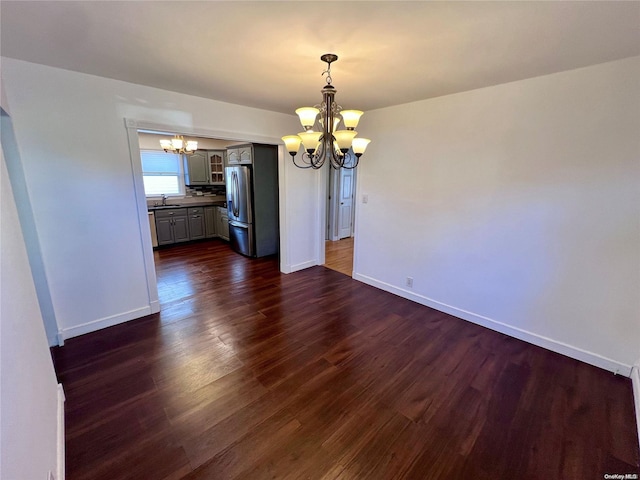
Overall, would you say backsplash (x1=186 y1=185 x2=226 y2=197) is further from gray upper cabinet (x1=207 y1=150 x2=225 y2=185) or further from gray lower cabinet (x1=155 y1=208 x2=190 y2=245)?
gray lower cabinet (x1=155 y1=208 x2=190 y2=245)

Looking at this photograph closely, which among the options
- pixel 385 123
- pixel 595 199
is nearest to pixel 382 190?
pixel 385 123

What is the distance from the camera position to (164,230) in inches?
219

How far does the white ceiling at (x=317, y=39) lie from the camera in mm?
1400

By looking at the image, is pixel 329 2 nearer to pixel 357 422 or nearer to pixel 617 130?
pixel 617 130

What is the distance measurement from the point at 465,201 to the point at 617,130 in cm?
116

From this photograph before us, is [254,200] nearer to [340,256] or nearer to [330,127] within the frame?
[340,256]

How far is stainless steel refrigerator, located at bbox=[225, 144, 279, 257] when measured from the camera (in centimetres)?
471

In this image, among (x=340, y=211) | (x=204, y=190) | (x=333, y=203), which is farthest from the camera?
(x=204, y=190)

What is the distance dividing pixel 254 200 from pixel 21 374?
12.8 ft

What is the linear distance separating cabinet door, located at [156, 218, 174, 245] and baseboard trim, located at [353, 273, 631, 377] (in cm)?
442

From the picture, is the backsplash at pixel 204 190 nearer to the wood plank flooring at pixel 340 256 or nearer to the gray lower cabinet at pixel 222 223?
the gray lower cabinet at pixel 222 223

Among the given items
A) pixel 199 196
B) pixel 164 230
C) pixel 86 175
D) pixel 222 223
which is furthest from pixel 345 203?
pixel 86 175

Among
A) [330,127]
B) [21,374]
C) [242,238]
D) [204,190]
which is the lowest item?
[242,238]

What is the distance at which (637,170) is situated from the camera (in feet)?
6.59
